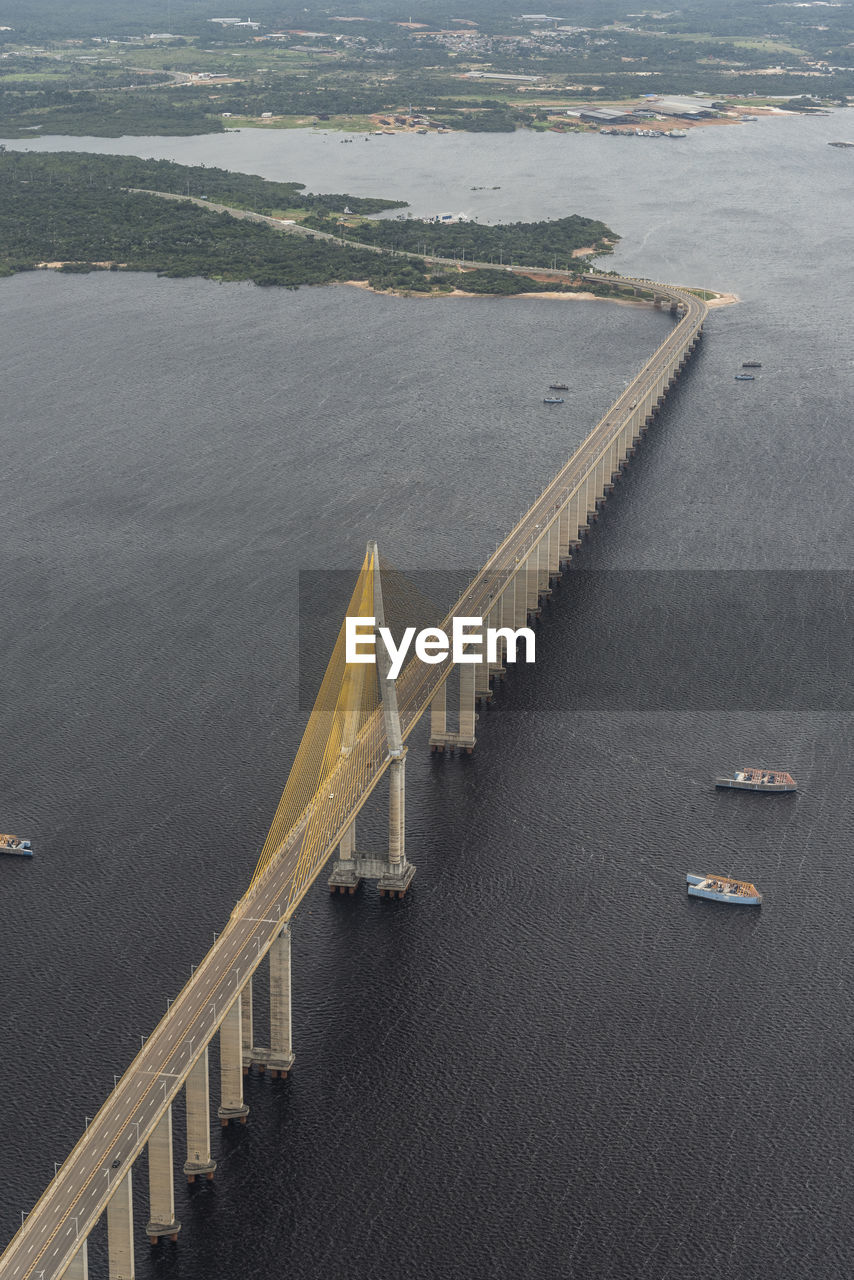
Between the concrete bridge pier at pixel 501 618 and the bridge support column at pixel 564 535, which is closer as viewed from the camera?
the concrete bridge pier at pixel 501 618

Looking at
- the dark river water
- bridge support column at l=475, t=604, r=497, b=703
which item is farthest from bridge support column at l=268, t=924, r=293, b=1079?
bridge support column at l=475, t=604, r=497, b=703

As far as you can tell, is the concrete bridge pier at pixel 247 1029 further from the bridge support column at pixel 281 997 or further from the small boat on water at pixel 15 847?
the small boat on water at pixel 15 847

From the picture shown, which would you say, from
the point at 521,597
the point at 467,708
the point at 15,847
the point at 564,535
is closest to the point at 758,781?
the point at 467,708

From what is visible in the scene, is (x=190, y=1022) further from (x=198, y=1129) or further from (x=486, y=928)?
(x=486, y=928)

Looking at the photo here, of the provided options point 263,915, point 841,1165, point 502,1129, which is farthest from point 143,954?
point 841,1165

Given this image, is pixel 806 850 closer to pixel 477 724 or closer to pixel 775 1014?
Answer: pixel 775 1014

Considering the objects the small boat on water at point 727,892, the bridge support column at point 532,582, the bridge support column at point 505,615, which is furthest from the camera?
the bridge support column at point 532,582

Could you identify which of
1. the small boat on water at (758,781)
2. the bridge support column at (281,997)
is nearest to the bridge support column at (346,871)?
the bridge support column at (281,997)

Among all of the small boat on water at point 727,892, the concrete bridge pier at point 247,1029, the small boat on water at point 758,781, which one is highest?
the small boat on water at point 758,781

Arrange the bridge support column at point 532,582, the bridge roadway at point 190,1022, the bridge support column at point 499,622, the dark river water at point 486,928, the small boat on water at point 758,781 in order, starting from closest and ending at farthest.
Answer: the bridge roadway at point 190,1022 < the dark river water at point 486,928 < the small boat on water at point 758,781 < the bridge support column at point 499,622 < the bridge support column at point 532,582
